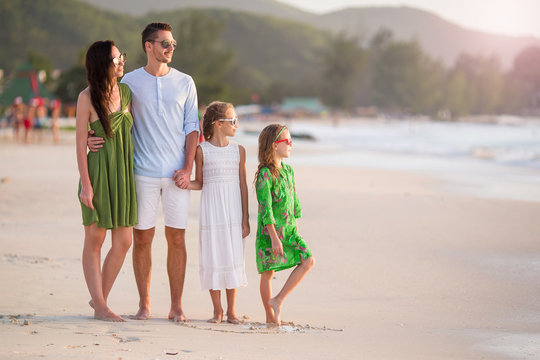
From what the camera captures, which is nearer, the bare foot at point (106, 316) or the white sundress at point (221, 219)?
the bare foot at point (106, 316)

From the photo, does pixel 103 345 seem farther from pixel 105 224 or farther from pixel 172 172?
pixel 172 172

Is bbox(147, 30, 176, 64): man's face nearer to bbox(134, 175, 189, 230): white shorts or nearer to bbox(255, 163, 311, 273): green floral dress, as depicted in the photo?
bbox(134, 175, 189, 230): white shorts

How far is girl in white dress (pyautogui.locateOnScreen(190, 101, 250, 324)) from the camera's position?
4.68 m

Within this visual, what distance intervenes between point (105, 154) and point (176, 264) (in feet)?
2.96

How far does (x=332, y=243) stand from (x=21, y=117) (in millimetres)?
22752

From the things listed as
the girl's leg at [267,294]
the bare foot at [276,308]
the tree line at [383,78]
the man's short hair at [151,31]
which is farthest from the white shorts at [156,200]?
the tree line at [383,78]

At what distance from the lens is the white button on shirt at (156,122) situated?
4621 millimetres

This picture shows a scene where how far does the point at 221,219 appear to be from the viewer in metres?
4.68

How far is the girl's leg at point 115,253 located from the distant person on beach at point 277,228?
875 mm

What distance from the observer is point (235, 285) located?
A: 4.71m

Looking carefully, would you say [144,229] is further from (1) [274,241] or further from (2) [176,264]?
(1) [274,241]

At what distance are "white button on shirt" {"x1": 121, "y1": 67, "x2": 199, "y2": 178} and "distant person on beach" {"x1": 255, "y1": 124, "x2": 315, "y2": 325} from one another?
568 millimetres

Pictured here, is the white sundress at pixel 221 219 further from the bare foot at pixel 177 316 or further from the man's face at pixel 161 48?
the man's face at pixel 161 48

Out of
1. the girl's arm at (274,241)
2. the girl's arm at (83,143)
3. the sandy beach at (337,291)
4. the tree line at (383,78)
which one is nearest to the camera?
the sandy beach at (337,291)
